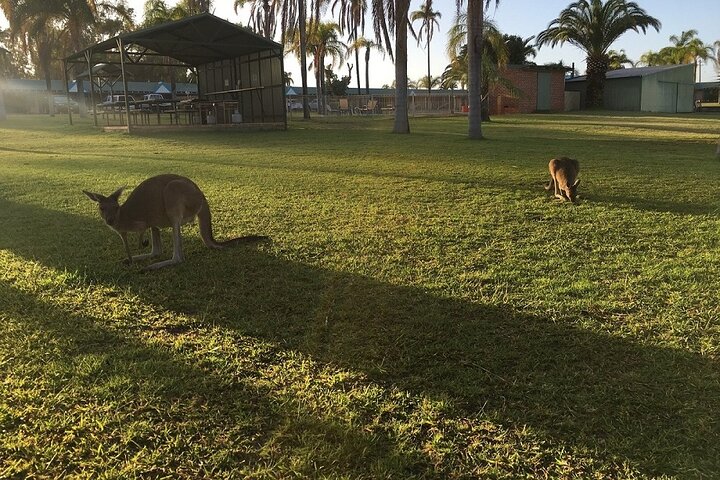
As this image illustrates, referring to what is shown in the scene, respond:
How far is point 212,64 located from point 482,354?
26433 mm

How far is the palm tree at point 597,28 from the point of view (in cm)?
4056

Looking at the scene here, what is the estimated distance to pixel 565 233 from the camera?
5.12 m

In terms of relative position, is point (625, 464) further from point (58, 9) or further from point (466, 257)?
point (58, 9)

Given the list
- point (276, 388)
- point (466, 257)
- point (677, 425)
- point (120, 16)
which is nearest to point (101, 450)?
point (276, 388)

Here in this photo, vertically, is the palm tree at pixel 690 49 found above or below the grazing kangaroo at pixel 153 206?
above

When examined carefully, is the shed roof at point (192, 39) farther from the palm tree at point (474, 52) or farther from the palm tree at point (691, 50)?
the palm tree at point (691, 50)

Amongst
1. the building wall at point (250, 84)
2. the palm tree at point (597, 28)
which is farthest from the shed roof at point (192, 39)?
the palm tree at point (597, 28)

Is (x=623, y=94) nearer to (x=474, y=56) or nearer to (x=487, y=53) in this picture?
(x=487, y=53)

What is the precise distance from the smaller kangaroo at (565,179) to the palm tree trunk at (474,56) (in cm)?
965

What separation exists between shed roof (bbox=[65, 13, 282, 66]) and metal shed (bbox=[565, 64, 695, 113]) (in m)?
31.4

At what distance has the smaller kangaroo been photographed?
6.60 meters

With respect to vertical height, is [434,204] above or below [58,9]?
below

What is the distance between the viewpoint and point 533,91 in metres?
40.2

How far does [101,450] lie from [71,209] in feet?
16.6
